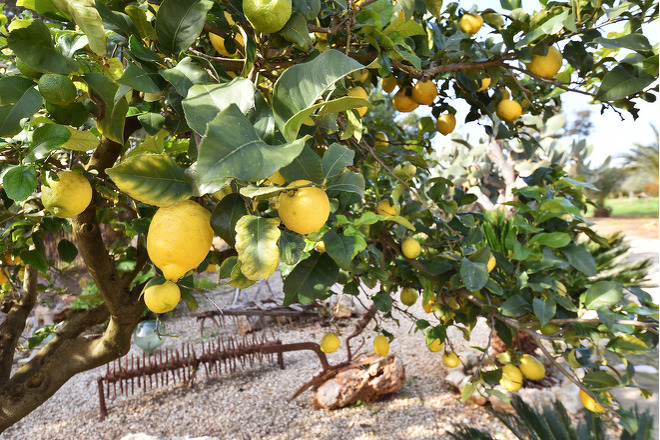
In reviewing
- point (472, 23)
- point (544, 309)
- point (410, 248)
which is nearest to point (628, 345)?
point (544, 309)

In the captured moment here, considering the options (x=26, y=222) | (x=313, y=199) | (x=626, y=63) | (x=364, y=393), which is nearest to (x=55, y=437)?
(x=364, y=393)

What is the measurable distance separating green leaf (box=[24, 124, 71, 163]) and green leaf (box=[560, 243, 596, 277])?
1.34m

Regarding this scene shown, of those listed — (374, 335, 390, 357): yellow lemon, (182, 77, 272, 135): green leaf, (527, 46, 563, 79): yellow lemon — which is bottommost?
(374, 335, 390, 357): yellow lemon

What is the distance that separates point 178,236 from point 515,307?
1082mm

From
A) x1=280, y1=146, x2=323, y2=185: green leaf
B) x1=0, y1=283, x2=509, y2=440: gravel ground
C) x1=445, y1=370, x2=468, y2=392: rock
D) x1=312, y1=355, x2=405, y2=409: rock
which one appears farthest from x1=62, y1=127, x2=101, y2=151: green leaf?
x1=445, y1=370, x2=468, y2=392: rock

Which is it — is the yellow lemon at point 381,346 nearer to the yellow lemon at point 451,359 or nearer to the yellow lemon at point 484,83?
the yellow lemon at point 451,359

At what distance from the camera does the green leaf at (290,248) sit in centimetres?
45

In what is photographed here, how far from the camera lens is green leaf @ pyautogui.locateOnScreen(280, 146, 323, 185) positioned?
17.6 inches

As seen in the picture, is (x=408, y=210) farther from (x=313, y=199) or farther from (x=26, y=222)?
(x=26, y=222)

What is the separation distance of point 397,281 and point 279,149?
140cm

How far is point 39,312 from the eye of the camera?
4945mm

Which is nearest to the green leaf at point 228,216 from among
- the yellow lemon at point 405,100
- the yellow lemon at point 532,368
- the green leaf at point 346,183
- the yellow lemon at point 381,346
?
the green leaf at point 346,183

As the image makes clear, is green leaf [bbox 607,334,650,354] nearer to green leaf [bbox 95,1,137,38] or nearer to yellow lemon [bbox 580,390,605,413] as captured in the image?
yellow lemon [bbox 580,390,605,413]

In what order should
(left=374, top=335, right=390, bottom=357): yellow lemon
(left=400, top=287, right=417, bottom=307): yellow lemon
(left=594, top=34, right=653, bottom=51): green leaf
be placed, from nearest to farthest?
(left=594, top=34, right=653, bottom=51): green leaf, (left=400, top=287, right=417, bottom=307): yellow lemon, (left=374, top=335, right=390, bottom=357): yellow lemon
